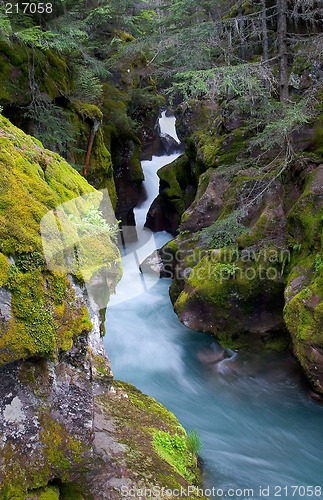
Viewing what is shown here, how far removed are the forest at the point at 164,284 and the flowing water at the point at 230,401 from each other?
0.03m

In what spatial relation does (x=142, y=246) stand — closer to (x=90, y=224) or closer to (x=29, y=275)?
(x=90, y=224)

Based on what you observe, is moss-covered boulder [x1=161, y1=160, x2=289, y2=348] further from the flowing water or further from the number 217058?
the number 217058

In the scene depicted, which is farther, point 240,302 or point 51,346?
point 240,302

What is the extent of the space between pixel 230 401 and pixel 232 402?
1.8 inches

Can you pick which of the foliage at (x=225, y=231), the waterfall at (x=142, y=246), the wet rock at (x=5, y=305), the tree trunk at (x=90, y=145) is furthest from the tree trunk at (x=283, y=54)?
the wet rock at (x=5, y=305)

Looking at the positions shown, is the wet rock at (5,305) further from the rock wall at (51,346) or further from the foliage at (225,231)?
the foliage at (225,231)

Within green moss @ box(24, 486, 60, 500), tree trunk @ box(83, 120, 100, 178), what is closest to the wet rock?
green moss @ box(24, 486, 60, 500)

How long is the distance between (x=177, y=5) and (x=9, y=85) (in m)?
6.42

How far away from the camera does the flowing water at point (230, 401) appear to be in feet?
18.6

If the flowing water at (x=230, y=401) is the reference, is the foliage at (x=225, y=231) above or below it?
above

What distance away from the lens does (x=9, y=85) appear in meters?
8.64

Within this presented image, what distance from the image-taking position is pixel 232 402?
295 inches

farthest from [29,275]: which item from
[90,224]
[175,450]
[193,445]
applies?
[193,445]

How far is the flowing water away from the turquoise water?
17 mm
